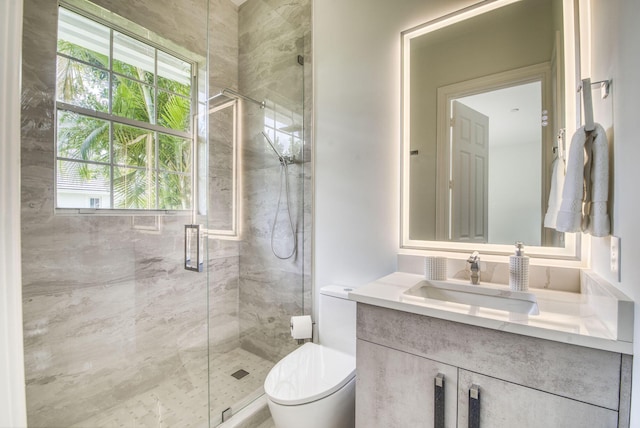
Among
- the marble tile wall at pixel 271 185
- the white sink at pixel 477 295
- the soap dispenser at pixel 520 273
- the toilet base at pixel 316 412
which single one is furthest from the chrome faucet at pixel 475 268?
the marble tile wall at pixel 271 185

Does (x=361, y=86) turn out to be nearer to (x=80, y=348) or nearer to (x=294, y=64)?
(x=294, y=64)

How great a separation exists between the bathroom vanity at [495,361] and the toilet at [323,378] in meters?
0.18

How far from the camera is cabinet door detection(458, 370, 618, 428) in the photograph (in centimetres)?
78

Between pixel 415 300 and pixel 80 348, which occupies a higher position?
pixel 415 300

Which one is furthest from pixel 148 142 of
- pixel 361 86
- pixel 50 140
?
pixel 361 86

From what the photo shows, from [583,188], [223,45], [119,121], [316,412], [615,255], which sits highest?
[223,45]

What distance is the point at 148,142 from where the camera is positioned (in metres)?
2.05

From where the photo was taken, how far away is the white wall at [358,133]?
5.45 feet

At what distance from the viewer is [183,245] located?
2109 mm

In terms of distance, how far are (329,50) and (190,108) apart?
117 cm

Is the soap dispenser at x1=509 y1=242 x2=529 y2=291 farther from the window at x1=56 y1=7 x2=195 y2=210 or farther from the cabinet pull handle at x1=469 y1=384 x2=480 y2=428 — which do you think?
the window at x1=56 y1=7 x2=195 y2=210

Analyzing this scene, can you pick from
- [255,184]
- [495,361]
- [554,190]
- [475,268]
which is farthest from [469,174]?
[255,184]

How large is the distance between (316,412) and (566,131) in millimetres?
1661

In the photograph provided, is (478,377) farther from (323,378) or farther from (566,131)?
(566,131)
